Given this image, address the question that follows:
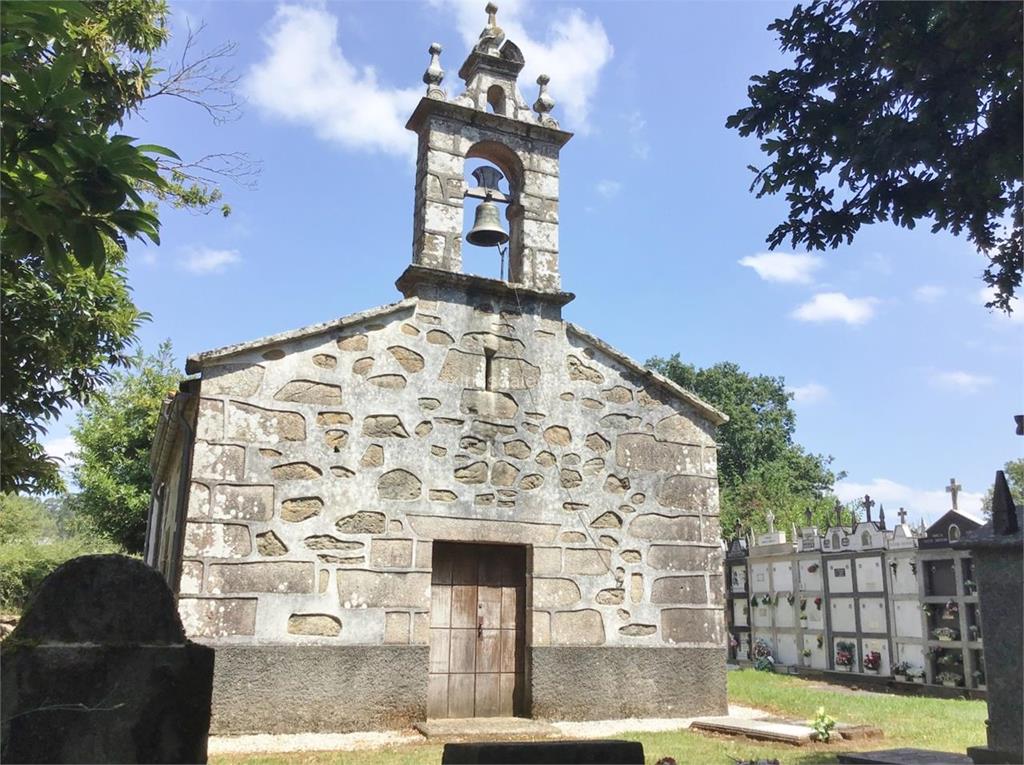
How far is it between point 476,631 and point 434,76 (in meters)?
6.50

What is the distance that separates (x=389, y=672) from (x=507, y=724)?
51.2 inches

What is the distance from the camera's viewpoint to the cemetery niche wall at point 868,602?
1132 centimetres

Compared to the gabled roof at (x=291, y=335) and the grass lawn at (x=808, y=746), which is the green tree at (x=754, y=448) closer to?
the grass lawn at (x=808, y=746)

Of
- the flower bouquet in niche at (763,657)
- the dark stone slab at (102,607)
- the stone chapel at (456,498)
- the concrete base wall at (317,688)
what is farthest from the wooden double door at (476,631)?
the flower bouquet in niche at (763,657)

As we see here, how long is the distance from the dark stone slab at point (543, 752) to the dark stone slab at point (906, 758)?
2.78m

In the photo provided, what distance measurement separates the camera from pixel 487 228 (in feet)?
31.2

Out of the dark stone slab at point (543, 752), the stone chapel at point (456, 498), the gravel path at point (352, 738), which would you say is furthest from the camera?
the stone chapel at point (456, 498)

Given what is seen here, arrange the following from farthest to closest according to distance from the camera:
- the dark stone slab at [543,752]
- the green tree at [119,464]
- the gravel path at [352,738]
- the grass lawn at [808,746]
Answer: the green tree at [119,464] < the gravel path at [352,738] < the grass lawn at [808,746] < the dark stone slab at [543,752]

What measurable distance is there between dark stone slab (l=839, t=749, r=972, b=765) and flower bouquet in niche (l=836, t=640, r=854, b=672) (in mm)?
7850

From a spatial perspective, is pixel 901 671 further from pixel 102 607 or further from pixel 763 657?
pixel 102 607

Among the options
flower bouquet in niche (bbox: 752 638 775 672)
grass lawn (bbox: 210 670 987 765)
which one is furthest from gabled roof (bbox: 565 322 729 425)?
flower bouquet in niche (bbox: 752 638 775 672)

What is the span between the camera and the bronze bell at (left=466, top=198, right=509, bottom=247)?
9.53 m

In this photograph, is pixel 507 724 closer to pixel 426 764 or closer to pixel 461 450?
pixel 426 764

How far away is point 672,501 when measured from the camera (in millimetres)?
9812
